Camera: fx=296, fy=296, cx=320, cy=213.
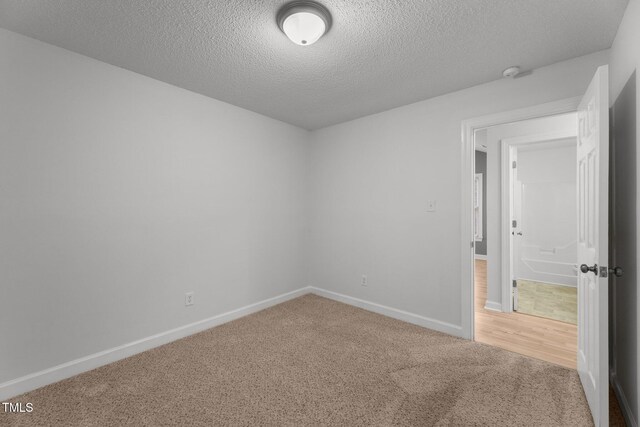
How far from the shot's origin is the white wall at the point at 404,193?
264 centimetres

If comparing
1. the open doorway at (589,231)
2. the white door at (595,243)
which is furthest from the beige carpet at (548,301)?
the white door at (595,243)

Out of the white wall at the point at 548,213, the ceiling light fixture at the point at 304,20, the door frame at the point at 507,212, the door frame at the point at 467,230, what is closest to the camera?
the ceiling light fixture at the point at 304,20

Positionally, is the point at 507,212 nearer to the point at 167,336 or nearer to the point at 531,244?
the point at 531,244

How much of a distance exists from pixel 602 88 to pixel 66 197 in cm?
345

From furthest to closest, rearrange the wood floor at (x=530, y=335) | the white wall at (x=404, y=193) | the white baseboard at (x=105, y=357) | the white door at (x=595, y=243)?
1. the white wall at (x=404, y=193)
2. the wood floor at (x=530, y=335)
3. the white baseboard at (x=105, y=357)
4. the white door at (x=595, y=243)

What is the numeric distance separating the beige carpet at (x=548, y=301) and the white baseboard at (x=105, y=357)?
3433 millimetres

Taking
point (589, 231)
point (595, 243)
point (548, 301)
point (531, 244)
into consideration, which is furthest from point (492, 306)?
point (531, 244)

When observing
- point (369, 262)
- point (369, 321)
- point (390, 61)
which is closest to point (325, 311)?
point (369, 321)

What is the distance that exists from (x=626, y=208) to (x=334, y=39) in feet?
6.89

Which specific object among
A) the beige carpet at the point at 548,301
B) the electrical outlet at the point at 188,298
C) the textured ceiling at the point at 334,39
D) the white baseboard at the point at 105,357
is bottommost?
the beige carpet at the point at 548,301

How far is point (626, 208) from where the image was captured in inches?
70.4

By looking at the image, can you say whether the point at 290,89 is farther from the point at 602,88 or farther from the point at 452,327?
the point at 452,327

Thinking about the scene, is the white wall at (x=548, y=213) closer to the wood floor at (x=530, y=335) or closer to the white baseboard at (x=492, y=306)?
the white baseboard at (x=492, y=306)

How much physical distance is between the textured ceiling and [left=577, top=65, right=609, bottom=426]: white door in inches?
19.1
